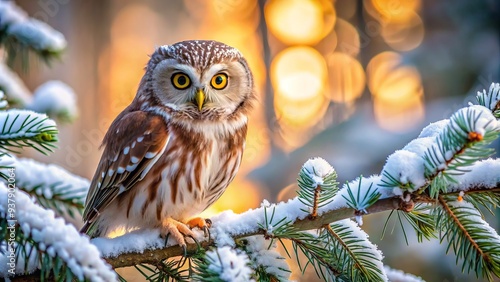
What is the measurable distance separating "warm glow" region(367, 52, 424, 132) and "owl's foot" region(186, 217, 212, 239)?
432cm

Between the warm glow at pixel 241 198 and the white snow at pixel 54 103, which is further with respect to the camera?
the warm glow at pixel 241 198

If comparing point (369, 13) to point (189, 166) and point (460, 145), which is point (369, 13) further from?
point (460, 145)

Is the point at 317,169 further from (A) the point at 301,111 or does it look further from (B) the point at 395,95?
(A) the point at 301,111

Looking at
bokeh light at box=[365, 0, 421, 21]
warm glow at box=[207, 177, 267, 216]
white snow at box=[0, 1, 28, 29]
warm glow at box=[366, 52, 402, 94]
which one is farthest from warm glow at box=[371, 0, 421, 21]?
white snow at box=[0, 1, 28, 29]

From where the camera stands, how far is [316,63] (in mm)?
7887

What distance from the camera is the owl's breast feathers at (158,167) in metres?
1.66

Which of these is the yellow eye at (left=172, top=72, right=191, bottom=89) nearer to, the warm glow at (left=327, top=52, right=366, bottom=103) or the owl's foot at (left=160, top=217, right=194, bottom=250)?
the owl's foot at (left=160, top=217, right=194, bottom=250)

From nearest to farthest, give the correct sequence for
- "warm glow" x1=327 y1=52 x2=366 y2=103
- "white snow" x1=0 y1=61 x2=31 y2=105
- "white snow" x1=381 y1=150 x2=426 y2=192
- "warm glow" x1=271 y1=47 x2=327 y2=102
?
"white snow" x1=381 y1=150 x2=426 y2=192 → "white snow" x1=0 y1=61 x2=31 y2=105 → "warm glow" x1=327 y1=52 x2=366 y2=103 → "warm glow" x1=271 y1=47 x2=327 y2=102

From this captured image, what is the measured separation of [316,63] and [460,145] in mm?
7157

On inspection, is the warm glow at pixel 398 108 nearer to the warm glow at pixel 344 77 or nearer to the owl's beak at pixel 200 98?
the warm glow at pixel 344 77

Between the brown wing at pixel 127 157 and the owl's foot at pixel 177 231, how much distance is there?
0.28 meters

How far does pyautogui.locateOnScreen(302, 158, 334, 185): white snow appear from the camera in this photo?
1.08m

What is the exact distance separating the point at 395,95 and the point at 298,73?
1892 millimetres

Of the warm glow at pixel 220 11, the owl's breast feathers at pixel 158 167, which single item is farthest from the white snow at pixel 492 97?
the warm glow at pixel 220 11
